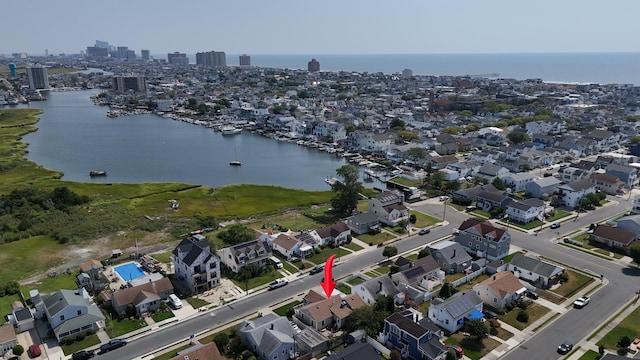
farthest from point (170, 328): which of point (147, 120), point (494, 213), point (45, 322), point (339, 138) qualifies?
point (147, 120)

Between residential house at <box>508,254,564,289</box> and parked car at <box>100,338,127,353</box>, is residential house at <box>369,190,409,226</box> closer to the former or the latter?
residential house at <box>508,254,564,289</box>

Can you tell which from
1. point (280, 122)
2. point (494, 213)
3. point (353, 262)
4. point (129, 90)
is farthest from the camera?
point (129, 90)

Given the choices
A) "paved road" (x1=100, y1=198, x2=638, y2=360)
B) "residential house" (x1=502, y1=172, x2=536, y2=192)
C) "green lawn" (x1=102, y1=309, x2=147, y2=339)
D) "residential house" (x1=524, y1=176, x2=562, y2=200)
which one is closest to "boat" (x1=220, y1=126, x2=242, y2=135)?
"residential house" (x1=502, y1=172, x2=536, y2=192)

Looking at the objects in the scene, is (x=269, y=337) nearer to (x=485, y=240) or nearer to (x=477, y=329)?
(x=477, y=329)

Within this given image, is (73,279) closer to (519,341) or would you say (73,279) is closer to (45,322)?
(45,322)

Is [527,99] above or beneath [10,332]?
above

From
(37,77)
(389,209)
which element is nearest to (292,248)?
(389,209)

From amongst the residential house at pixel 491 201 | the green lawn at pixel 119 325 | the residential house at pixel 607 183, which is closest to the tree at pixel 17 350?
the green lawn at pixel 119 325
